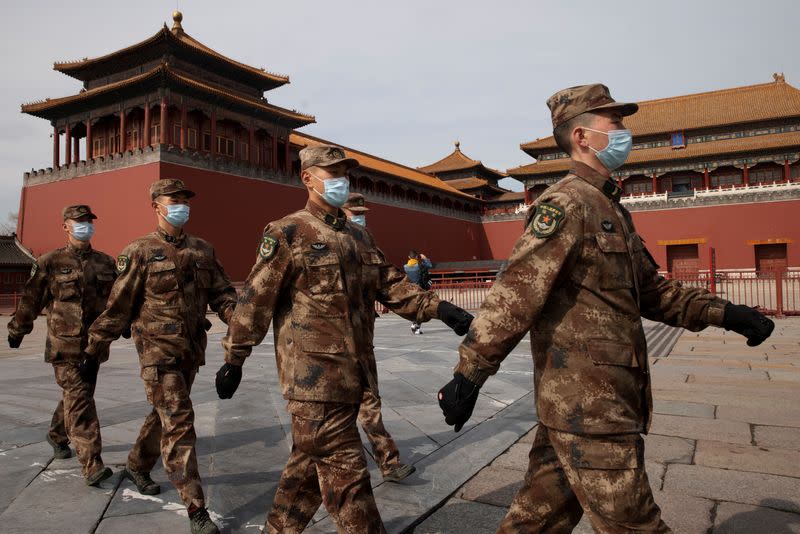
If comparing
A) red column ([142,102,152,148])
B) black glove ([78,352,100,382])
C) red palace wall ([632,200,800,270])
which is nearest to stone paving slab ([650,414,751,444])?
black glove ([78,352,100,382])

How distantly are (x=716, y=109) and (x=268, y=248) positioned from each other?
3205cm

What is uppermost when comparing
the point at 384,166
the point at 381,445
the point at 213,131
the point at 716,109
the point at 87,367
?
the point at 716,109

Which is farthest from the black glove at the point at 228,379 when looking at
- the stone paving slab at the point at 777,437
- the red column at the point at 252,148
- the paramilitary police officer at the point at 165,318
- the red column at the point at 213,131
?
the red column at the point at 252,148

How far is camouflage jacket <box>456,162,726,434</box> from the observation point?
5.15 feet

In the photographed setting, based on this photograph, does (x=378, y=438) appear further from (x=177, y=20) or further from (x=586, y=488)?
(x=177, y=20)

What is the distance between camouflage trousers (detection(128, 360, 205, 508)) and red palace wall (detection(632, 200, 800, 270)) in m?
26.8

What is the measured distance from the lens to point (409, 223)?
92.0 ft

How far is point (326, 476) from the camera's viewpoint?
6.34 feet

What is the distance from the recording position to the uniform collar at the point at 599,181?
175 centimetres

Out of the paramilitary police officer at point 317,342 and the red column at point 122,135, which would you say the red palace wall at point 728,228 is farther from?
the paramilitary police officer at point 317,342

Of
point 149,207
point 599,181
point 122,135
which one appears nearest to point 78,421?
point 599,181

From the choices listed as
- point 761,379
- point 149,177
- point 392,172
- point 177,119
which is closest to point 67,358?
point 761,379

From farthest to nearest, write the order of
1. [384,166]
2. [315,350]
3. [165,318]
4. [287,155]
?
[384,166] → [287,155] → [165,318] → [315,350]

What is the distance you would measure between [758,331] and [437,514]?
1.49 meters
